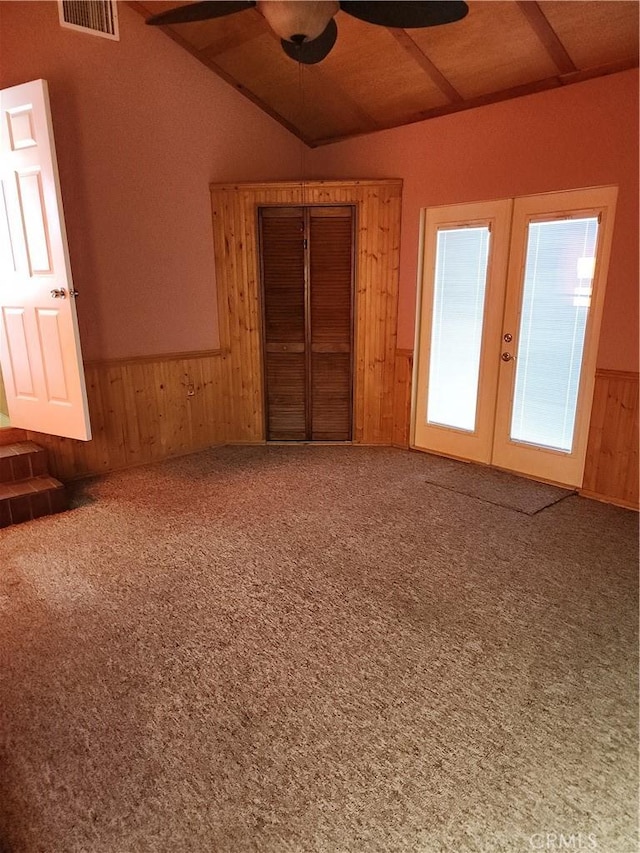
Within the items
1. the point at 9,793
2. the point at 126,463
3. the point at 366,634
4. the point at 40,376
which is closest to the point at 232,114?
the point at 40,376

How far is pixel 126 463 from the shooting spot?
4.06 meters

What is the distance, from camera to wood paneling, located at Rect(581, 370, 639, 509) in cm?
317

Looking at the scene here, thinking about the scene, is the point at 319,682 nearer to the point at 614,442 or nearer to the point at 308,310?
the point at 614,442

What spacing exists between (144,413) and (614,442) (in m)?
3.33

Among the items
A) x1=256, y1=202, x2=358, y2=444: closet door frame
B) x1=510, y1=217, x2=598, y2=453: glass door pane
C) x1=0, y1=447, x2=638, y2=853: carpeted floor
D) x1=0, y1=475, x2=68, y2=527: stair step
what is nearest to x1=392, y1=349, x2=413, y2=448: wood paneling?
x1=256, y1=202, x2=358, y2=444: closet door frame

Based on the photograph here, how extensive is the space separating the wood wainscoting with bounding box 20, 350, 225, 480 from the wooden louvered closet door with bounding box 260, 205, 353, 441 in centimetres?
54

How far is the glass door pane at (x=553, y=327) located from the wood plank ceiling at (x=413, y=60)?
877mm

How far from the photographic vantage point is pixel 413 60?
335 cm

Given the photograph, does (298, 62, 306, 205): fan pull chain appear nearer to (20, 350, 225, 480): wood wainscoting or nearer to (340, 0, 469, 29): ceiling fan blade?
(20, 350, 225, 480): wood wainscoting

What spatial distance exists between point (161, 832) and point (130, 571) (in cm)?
138

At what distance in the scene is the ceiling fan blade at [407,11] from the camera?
1892 mm

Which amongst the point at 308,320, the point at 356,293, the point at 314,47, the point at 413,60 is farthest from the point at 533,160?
the point at 308,320

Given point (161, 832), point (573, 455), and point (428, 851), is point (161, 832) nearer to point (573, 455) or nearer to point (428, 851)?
point (428, 851)

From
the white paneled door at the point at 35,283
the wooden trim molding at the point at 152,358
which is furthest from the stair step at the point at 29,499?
the wooden trim molding at the point at 152,358
